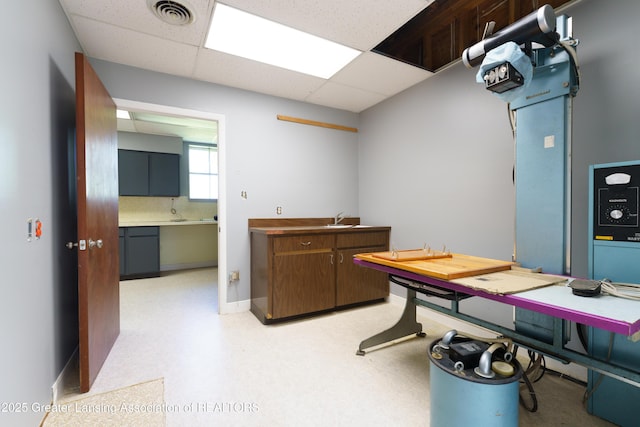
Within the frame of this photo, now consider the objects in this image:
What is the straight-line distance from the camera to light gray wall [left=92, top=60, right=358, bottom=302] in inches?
108

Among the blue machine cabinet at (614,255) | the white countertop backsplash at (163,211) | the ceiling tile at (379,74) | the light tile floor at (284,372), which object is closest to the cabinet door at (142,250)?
the white countertop backsplash at (163,211)

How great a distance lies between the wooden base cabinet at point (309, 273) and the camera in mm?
2680

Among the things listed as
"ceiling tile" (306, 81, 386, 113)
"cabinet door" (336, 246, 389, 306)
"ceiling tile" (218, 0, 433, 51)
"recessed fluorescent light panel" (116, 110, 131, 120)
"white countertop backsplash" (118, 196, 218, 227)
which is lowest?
"cabinet door" (336, 246, 389, 306)

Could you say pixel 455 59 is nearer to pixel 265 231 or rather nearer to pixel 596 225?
pixel 596 225

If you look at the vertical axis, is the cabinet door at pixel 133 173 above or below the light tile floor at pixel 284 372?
above

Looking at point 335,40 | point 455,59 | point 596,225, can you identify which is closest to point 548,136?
point 596,225

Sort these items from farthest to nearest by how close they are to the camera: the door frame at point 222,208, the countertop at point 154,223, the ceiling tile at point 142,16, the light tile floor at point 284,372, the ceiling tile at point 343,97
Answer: the countertop at point 154,223
the ceiling tile at point 343,97
the door frame at point 222,208
the ceiling tile at point 142,16
the light tile floor at point 284,372

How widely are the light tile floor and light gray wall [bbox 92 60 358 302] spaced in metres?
0.78

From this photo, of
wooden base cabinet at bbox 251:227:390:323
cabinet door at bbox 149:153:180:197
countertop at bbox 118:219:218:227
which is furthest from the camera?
cabinet door at bbox 149:153:180:197

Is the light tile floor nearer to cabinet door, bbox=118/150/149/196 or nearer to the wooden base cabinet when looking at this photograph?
the wooden base cabinet

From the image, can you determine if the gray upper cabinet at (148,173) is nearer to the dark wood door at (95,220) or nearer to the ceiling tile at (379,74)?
the dark wood door at (95,220)

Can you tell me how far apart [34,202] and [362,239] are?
8.76 ft

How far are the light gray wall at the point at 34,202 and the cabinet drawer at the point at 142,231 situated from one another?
2696mm

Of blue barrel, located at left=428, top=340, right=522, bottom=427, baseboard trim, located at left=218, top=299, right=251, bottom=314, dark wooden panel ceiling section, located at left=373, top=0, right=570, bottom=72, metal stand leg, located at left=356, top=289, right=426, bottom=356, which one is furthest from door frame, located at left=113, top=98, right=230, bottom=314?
blue barrel, located at left=428, top=340, right=522, bottom=427
